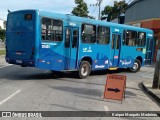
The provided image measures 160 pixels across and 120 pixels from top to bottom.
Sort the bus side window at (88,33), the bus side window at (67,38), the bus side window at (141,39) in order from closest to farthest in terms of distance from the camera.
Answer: the bus side window at (67,38), the bus side window at (88,33), the bus side window at (141,39)

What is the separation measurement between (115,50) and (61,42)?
5125mm

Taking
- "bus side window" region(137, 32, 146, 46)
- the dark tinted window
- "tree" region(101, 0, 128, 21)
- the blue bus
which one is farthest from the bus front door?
"tree" region(101, 0, 128, 21)

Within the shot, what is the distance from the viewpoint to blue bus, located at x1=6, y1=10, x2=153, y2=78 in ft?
48.1

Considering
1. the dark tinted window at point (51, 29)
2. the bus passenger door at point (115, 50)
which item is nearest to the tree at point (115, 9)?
the bus passenger door at point (115, 50)

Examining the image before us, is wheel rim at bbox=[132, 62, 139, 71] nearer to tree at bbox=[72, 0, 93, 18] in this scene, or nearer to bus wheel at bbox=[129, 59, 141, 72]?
bus wheel at bbox=[129, 59, 141, 72]

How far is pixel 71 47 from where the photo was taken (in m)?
16.2

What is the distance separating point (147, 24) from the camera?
117 ft

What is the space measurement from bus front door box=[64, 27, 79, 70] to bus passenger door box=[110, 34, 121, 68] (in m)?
3.62

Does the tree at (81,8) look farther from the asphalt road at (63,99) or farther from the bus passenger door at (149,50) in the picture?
the asphalt road at (63,99)

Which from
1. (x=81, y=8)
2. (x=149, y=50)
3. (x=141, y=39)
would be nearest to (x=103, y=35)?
(x=141, y=39)

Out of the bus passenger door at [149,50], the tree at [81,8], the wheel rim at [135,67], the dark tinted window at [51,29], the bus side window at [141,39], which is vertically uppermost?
the tree at [81,8]

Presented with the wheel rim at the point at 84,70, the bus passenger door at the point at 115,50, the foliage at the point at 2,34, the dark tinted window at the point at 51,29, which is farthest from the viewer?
the foliage at the point at 2,34

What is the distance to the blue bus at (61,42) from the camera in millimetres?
14672

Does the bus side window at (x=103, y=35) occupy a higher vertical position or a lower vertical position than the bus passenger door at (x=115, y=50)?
higher
